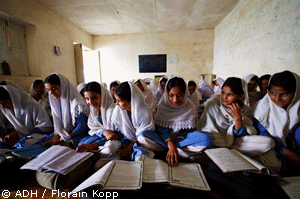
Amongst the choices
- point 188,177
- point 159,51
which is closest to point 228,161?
point 188,177

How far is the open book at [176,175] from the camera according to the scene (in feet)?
3.03

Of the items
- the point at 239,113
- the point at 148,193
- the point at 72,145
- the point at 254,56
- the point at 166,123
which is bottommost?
the point at 148,193

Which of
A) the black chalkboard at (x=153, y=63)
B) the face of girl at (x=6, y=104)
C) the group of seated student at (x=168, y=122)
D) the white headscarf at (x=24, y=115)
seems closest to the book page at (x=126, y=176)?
the group of seated student at (x=168, y=122)

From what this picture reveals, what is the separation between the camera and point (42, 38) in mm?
3820

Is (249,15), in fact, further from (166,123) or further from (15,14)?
(15,14)

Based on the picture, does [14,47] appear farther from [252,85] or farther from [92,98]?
[252,85]

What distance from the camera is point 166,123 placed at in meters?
1.67

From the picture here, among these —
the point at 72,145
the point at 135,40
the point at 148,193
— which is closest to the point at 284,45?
the point at 148,193

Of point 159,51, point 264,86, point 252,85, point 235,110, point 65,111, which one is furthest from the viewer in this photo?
point 159,51

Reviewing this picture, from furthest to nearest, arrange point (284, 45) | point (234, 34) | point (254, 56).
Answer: point (234, 34), point (254, 56), point (284, 45)

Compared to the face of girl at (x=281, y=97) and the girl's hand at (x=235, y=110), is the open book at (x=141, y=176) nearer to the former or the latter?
the girl's hand at (x=235, y=110)

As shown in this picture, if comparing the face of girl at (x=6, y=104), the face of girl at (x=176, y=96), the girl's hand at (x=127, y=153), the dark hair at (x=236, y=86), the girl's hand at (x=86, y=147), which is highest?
the dark hair at (x=236, y=86)

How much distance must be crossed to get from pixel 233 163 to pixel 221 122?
0.65 meters

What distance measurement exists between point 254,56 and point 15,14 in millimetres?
5832
